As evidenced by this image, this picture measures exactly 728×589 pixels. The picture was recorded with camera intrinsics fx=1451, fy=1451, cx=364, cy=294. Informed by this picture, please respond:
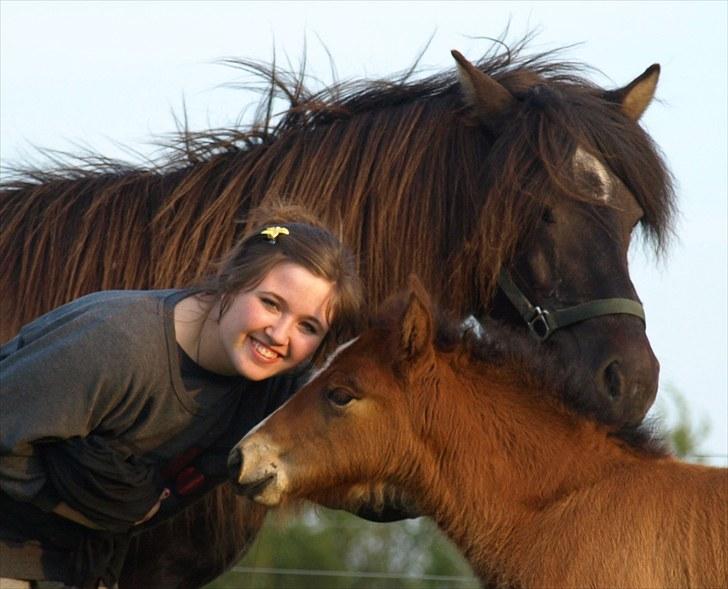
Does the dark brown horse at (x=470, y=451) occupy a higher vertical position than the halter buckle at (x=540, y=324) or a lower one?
lower

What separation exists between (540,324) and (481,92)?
0.83 m

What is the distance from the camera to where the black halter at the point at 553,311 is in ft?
14.5

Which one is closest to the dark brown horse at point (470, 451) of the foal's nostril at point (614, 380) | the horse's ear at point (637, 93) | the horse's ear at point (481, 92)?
the foal's nostril at point (614, 380)

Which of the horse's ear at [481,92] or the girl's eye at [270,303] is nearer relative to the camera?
the girl's eye at [270,303]

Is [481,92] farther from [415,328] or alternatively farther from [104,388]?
[104,388]

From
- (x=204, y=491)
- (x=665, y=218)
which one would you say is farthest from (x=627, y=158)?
(x=204, y=491)

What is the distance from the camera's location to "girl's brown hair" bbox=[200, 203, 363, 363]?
4359mm

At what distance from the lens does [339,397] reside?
4.35 meters

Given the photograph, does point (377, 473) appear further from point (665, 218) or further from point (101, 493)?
point (665, 218)

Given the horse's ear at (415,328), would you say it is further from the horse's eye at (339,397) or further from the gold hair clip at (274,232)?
the gold hair clip at (274,232)

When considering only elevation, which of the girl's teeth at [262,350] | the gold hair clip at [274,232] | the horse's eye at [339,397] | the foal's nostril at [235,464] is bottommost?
the foal's nostril at [235,464]

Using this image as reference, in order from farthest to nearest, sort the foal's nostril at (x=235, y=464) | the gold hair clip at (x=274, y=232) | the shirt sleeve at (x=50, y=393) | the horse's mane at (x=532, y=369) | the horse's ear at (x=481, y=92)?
the horse's ear at (x=481, y=92), the gold hair clip at (x=274, y=232), the horse's mane at (x=532, y=369), the foal's nostril at (x=235, y=464), the shirt sleeve at (x=50, y=393)

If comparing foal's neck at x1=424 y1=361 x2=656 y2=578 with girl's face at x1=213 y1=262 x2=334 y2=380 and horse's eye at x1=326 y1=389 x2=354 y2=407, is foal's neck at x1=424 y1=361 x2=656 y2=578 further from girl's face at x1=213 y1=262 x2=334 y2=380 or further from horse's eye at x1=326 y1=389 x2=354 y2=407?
girl's face at x1=213 y1=262 x2=334 y2=380

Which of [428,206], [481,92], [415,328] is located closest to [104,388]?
[415,328]
